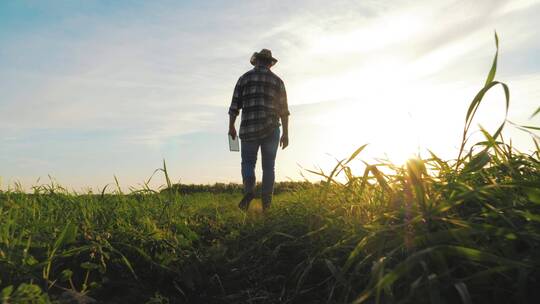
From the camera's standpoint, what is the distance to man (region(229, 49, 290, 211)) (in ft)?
20.8

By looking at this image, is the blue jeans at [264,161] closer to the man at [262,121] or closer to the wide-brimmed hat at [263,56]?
the man at [262,121]

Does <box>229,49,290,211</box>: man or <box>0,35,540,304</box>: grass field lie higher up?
<box>229,49,290,211</box>: man

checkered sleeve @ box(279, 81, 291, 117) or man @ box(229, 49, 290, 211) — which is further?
checkered sleeve @ box(279, 81, 291, 117)

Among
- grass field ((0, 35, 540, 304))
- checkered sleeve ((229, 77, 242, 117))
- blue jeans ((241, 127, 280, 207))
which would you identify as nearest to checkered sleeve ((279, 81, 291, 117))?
blue jeans ((241, 127, 280, 207))

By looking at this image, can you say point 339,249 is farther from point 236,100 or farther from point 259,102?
point 236,100

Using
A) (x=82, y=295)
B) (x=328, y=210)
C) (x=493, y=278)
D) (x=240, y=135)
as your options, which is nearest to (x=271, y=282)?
(x=328, y=210)

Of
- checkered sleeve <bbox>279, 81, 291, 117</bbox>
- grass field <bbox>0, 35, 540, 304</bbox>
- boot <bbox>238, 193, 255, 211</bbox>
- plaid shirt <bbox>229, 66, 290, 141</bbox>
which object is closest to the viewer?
grass field <bbox>0, 35, 540, 304</bbox>

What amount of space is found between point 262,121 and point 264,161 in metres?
0.56

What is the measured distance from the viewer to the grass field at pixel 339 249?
5.54 feet

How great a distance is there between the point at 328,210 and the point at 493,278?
4.58ft

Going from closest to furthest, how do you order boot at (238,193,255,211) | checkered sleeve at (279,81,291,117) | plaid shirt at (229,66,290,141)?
boot at (238,193,255,211), plaid shirt at (229,66,290,141), checkered sleeve at (279,81,291,117)

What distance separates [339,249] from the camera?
245 cm

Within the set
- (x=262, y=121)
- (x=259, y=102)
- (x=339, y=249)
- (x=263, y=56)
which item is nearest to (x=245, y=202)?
(x=262, y=121)

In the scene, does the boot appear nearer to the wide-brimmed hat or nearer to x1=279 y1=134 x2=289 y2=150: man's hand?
x1=279 y1=134 x2=289 y2=150: man's hand
